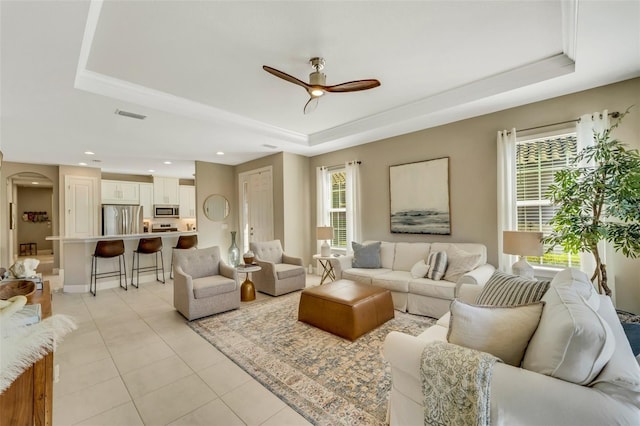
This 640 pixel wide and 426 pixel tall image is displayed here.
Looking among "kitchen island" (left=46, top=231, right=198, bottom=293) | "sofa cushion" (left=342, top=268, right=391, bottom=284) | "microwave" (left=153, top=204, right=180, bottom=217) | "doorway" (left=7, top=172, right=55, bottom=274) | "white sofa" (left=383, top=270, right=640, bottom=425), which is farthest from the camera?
"doorway" (left=7, top=172, right=55, bottom=274)

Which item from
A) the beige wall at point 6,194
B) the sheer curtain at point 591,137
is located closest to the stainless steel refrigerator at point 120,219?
the beige wall at point 6,194

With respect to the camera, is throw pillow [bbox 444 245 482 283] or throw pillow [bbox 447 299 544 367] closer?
throw pillow [bbox 447 299 544 367]

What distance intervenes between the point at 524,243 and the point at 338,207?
131 inches

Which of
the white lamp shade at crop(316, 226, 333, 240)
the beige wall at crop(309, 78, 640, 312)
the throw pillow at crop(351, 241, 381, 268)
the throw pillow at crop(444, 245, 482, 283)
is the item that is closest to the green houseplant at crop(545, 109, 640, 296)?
the beige wall at crop(309, 78, 640, 312)

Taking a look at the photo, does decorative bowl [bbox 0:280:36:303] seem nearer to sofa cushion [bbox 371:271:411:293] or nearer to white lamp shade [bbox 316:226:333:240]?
sofa cushion [bbox 371:271:411:293]

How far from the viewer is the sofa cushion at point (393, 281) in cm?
356

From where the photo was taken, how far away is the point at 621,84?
2.86 metres

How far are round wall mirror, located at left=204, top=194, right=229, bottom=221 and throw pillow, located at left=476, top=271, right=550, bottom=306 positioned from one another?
604 centimetres

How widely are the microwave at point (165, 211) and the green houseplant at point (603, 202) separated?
9.05 m

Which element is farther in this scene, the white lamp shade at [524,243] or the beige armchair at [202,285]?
the beige armchair at [202,285]

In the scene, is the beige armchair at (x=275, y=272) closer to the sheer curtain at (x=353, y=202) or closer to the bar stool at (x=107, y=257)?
the sheer curtain at (x=353, y=202)

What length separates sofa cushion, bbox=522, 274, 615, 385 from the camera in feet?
3.15

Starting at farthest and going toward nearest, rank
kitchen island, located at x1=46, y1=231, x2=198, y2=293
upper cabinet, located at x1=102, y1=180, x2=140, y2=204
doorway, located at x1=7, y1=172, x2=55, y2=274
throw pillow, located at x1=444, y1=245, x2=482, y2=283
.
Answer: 1. doorway, located at x1=7, y1=172, x2=55, y2=274
2. upper cabinet, located at x1=102, y1=180, x2=140, y2=204
3. kitchen island, located at x1=46, y1=231, x2=198, y2=293
4. throw pillow, located at x1=444, y1=245, x2=482, y2=283

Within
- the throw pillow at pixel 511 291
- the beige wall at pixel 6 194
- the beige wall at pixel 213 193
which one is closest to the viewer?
the throw pillow at pixel 511 291
